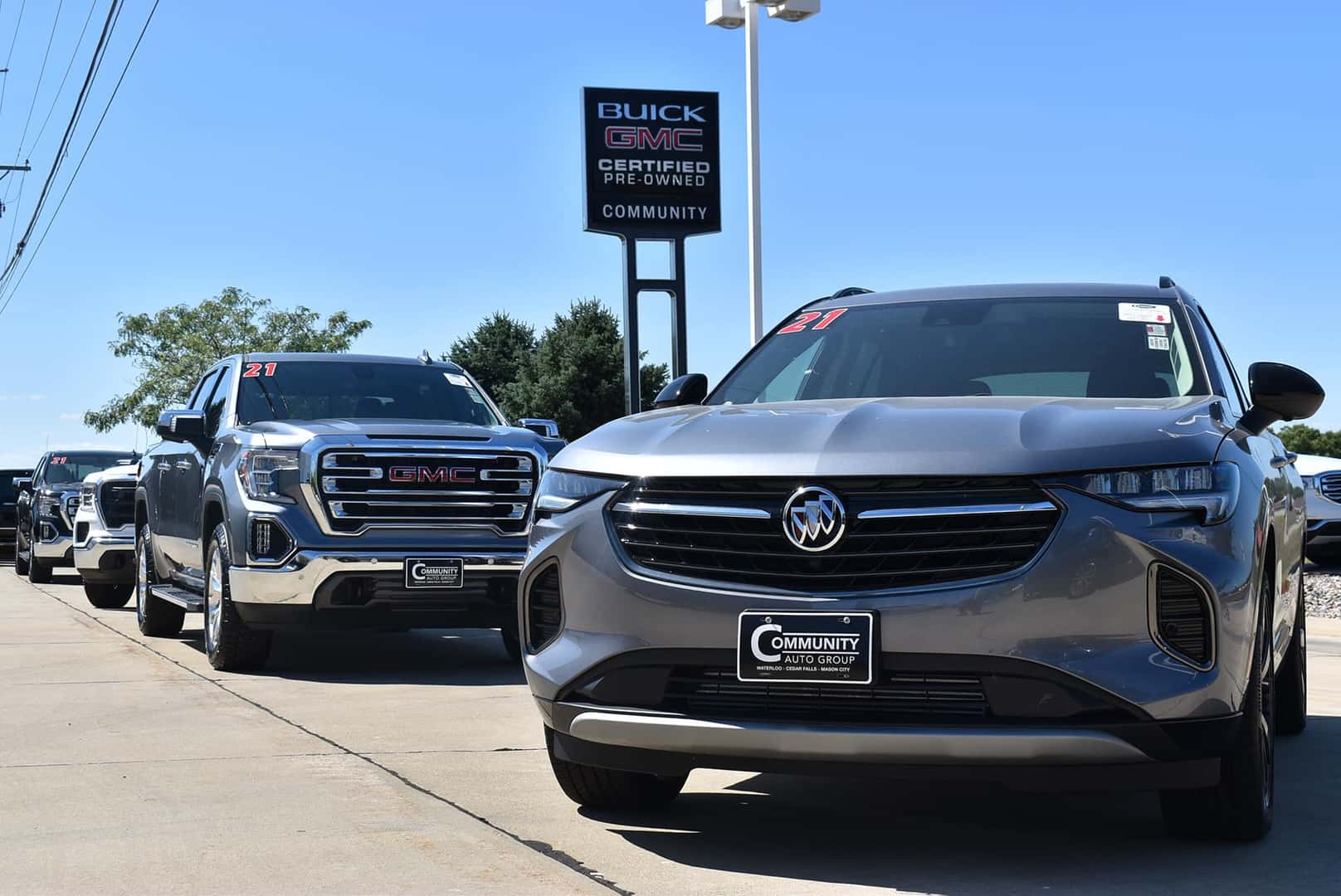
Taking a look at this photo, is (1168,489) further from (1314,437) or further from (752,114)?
(1314,437)

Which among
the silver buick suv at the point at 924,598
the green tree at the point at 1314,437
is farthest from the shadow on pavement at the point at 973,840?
the green tree at the point at 1314,437

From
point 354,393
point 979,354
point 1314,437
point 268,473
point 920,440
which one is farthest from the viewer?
point 1314,437

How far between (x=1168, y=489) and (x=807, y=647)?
1.02 meters

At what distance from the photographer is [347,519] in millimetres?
9508

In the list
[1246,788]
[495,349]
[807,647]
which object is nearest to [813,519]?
[807,647]

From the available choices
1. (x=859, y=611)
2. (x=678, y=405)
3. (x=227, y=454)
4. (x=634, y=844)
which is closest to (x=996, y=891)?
(x=859, y=611)

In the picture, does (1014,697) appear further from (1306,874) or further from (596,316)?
(596,316)

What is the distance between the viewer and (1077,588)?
163 inches

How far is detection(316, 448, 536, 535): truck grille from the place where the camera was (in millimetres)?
9500

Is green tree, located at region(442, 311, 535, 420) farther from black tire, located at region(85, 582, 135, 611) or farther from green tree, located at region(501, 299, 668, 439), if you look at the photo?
black tire, located at region(85, 582, 135, 611)

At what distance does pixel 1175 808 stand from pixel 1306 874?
15.2 inches

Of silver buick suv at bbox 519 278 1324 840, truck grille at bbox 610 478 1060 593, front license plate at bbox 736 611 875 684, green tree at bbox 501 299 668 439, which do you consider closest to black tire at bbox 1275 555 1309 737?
silver buick suv at bbox 519 278 1324 840

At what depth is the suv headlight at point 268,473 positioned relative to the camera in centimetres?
953

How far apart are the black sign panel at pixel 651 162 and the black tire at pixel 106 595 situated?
9.46 m
